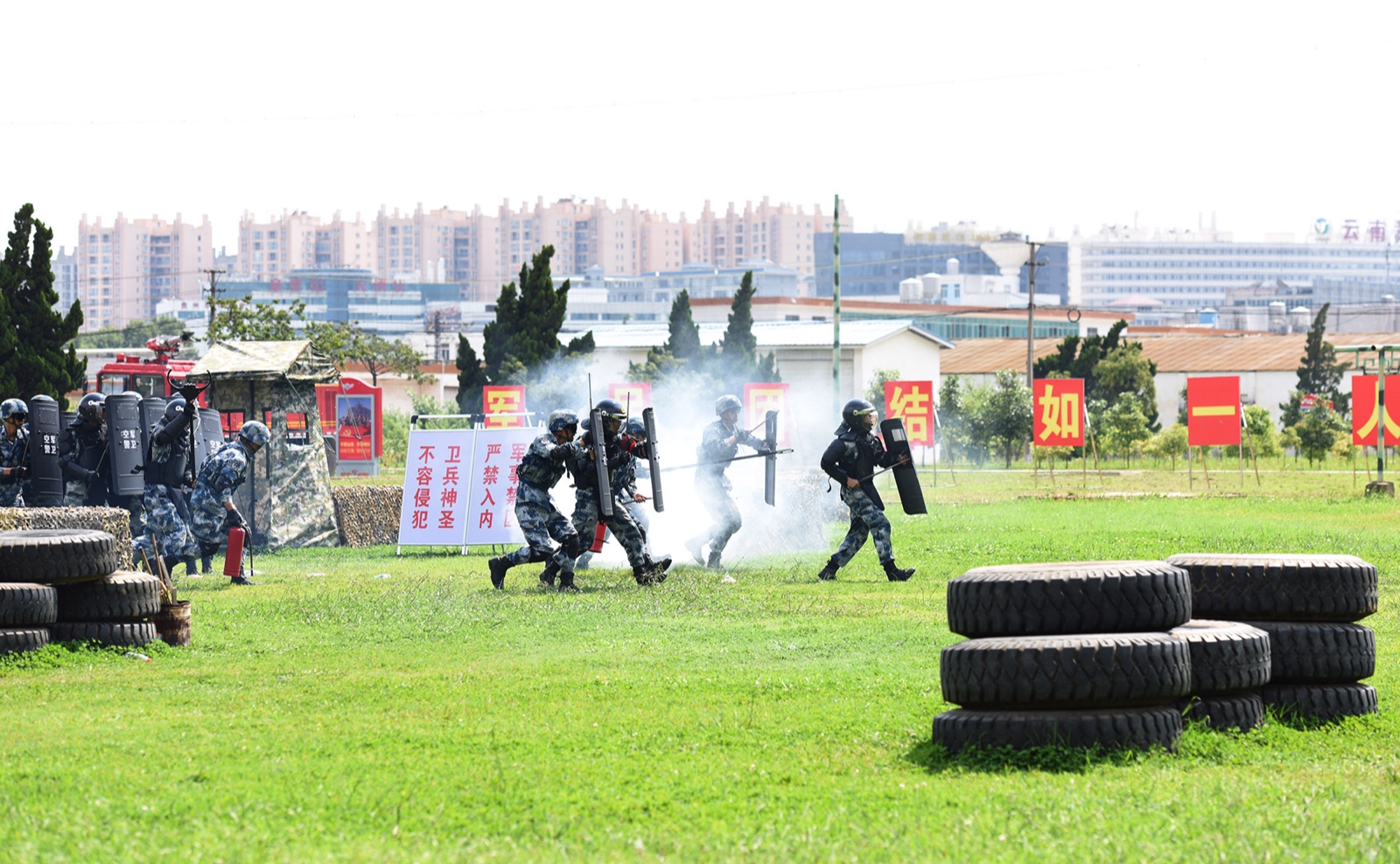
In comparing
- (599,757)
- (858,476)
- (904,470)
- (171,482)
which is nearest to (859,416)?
(858,476)

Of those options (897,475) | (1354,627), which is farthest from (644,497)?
(1354,627)

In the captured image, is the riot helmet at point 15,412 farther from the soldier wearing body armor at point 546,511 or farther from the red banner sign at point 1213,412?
the red banner sign at point 1213,412

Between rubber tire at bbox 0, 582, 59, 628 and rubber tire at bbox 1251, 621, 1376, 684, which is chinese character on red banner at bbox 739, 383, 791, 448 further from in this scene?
rubber tire at bbox 1251, 621, 1376, 684

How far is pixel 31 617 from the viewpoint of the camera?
10.3 metres

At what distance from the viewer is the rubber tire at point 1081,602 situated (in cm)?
775

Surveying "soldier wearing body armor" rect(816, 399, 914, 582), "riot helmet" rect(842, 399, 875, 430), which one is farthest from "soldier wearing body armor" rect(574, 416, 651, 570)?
"riot helmet" rect(842, 399, 875, 430)

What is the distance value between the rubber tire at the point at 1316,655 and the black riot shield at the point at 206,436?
1302 cm

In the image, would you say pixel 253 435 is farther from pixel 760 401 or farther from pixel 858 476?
pixel 760 401

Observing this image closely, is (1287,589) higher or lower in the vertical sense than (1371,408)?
lower

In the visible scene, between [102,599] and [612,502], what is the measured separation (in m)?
6.08

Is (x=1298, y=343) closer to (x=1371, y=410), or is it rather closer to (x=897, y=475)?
(x=1371, y=410)

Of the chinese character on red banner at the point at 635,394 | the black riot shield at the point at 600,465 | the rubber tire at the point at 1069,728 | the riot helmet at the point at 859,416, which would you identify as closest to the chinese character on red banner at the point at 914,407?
the chinese character on red banner at the point at 635,394

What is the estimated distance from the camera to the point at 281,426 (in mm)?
22781

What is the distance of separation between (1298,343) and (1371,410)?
172 feet
